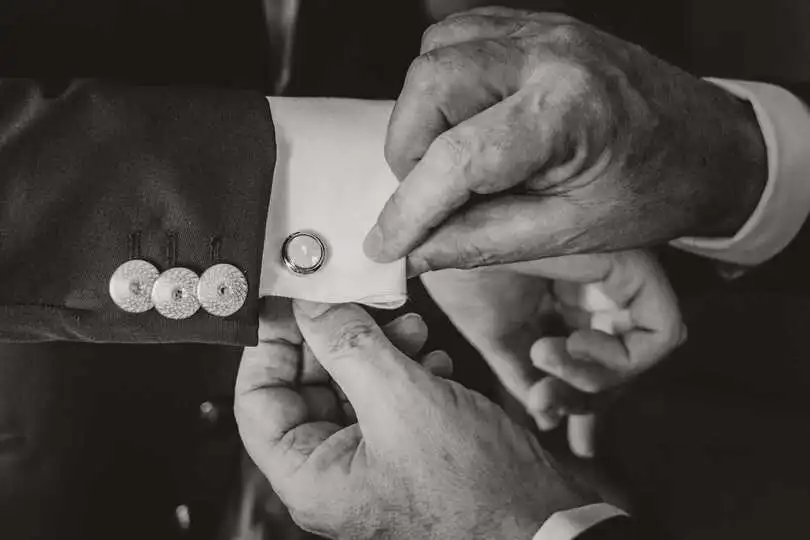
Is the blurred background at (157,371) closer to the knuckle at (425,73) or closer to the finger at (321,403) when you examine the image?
the finger at (321,403)

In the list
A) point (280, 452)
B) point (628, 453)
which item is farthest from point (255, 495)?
point (628, 453)

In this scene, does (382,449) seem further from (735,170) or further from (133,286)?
(735,170)

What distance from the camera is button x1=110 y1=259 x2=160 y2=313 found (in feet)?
1.52

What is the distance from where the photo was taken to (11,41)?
571 millimetres

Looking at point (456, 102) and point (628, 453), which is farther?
point (628, 453)

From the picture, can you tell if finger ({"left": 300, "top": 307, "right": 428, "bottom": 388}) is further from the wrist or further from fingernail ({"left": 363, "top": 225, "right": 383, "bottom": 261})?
the wrist

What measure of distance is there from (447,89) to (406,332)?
8.6 inches

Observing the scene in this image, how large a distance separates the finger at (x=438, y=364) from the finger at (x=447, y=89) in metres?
0.21

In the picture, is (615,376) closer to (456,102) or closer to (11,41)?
(456,102)

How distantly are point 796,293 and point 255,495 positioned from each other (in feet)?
1.86

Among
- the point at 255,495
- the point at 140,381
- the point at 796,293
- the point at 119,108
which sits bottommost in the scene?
the point at 255,495

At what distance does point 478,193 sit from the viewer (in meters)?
0.47

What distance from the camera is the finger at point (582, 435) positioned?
0.81 m

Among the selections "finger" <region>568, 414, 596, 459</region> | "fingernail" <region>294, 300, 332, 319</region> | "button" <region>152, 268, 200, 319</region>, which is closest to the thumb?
"fingernail" <region>294, 300, 332, 319</region>
